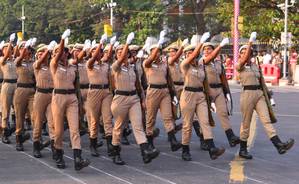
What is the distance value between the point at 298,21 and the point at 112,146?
22.1 m

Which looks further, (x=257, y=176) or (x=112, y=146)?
(x=112, y=146)

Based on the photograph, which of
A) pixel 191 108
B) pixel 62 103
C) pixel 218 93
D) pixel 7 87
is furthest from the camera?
pixel 7 87

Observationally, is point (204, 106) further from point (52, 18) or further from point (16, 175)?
point (52, 18)

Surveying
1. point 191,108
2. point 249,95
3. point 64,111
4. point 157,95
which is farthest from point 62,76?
point 249,95

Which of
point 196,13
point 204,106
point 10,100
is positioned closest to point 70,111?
point 204,106

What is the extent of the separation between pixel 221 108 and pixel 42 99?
11.2 ft

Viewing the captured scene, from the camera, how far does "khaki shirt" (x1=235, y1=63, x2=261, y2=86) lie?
25.9 ft

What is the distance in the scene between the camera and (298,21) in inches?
1057

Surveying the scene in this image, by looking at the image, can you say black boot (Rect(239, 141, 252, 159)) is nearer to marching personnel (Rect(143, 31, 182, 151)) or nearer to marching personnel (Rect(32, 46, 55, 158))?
marching personnel (Rect(143, 31, 182, 151))

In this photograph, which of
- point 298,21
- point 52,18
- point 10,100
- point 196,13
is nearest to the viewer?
point 10,100

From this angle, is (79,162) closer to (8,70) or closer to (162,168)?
(162,168)

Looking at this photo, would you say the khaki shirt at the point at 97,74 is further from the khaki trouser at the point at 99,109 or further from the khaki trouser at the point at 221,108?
the khaki trouser at the point at 221,108

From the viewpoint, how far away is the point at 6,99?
9.38 meters

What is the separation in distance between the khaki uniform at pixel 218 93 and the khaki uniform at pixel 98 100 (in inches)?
81.4
